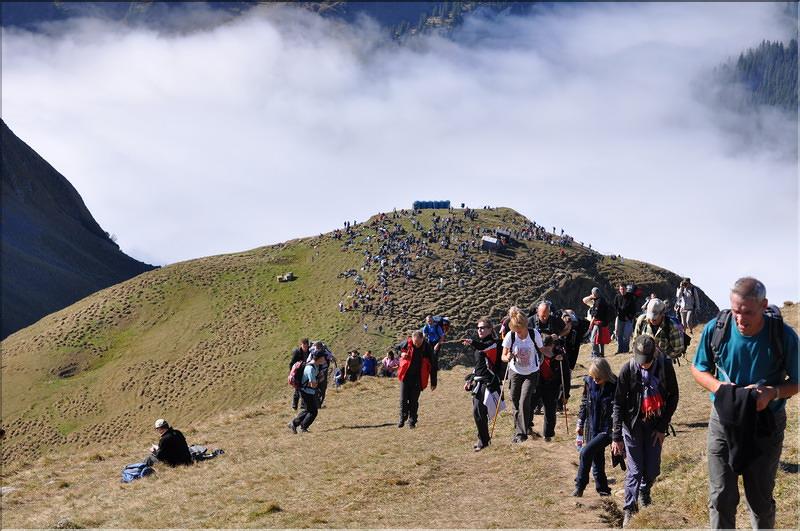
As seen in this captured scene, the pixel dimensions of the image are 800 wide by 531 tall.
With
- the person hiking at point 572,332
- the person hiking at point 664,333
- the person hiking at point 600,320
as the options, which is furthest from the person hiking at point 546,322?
the person hiking at point 600,320

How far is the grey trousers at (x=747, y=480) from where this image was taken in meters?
6.84

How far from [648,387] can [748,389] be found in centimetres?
287

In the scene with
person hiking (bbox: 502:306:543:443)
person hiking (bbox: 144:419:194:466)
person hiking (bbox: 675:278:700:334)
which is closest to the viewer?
person hiking (bbox: 502:306:543:443)

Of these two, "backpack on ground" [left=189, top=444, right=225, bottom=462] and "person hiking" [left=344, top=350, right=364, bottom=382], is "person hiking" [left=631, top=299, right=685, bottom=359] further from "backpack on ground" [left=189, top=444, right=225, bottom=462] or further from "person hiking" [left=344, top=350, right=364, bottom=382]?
"person hiking" [left=344, top=350, right=364, bottom=382]

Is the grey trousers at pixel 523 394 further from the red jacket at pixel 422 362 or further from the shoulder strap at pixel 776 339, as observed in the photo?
the shoulder strap at pixel 776 339

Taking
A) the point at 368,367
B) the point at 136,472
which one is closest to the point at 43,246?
the point at 368,367

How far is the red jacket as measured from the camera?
17.3 metres

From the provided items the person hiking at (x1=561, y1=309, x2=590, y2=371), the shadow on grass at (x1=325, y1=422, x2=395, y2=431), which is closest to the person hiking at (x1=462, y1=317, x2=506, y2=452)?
the person hiking at (x1=561, y1=309, x2=590, y2=371)

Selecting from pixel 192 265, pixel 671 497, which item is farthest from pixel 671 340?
pixel 192 265

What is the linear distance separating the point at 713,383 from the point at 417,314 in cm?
7526

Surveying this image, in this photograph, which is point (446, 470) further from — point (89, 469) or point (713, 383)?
point (89, 469)

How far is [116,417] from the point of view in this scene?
69312 mm

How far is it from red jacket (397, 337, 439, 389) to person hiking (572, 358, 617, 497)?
6.68 m

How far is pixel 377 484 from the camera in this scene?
12453 millimetres
